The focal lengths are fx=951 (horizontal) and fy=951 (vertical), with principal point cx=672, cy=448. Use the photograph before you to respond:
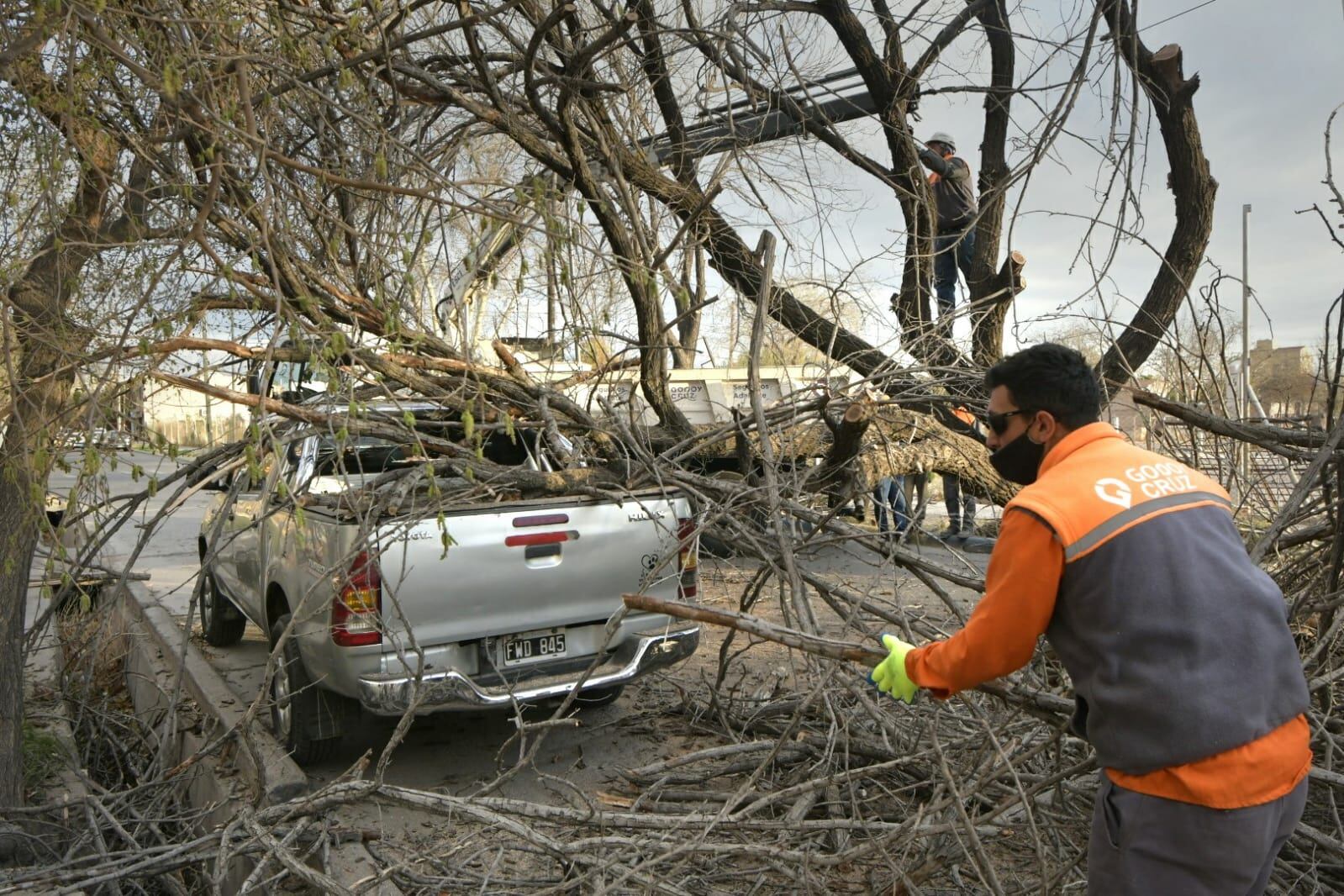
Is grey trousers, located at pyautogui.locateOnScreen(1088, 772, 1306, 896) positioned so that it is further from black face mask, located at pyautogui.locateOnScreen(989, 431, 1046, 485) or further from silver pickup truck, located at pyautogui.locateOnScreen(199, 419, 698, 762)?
silver pickup truck, located at pyautogui.locateOnScreen(199, 419, 698, 762)

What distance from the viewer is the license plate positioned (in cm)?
474

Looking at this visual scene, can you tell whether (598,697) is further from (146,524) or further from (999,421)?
(999,421)

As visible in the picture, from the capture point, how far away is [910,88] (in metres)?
6.44

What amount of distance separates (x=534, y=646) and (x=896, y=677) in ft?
8.97

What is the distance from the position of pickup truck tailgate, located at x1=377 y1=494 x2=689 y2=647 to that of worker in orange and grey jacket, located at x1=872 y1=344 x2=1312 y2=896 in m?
2.36

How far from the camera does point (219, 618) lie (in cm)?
756

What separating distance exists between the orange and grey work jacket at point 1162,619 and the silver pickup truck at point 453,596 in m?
2.17

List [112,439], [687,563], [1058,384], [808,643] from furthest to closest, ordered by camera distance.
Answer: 1. [687,563]
2. [112,439]
3. [808,643]
4. [1058,384]

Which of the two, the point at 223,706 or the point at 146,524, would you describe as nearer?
the point at 146,524

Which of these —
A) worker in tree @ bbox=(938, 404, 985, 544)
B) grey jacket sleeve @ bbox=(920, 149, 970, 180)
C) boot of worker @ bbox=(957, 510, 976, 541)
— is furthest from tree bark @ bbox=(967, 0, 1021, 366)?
boot of worker @ bbox=(957, 510, 976, 541)

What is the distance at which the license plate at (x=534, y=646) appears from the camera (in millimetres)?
4738

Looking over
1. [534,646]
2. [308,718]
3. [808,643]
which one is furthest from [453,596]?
[808,643]

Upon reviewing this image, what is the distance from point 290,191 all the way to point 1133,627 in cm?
389

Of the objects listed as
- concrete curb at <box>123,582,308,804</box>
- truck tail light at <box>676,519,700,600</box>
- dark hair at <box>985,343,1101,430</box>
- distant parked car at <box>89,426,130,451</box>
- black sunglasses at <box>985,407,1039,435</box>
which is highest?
distant parked car at <box>89,426,130,451</box>
